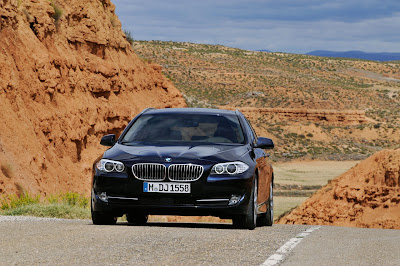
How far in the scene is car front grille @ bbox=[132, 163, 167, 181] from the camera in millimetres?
9180

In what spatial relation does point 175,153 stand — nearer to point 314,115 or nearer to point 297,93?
point 314,115

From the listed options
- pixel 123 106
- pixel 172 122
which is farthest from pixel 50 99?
pixel 172 122

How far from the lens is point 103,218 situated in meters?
9.84

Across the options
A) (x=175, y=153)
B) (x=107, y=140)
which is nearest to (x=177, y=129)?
(x=107, y=140)

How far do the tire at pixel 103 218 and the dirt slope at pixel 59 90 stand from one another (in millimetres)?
6509

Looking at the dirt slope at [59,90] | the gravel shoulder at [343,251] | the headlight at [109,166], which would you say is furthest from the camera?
the dirt slope at [59,90]

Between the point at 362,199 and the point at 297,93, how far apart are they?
80.0m

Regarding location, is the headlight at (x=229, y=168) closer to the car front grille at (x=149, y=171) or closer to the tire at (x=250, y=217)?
the tire at (x=250, y=217)

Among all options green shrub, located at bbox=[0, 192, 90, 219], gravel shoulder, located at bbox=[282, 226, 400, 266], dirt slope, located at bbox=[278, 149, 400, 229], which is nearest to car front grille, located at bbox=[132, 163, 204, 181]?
gravel shoulder, located at bbox=[282, 226, 400, 266]

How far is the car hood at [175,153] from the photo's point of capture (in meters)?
9.22

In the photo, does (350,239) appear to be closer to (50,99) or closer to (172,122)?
(172,122)

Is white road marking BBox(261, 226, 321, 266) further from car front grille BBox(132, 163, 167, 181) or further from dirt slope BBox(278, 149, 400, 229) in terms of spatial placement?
dirt slope BBox(278, 149, 400, 229)

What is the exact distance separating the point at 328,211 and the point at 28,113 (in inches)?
532

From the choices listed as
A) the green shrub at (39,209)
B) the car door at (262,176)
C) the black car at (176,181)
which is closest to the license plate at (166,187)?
the black car at (176,181)
